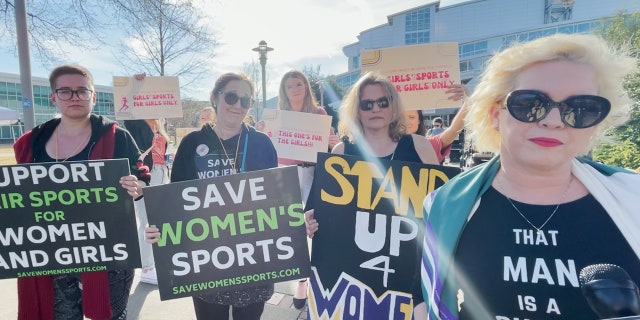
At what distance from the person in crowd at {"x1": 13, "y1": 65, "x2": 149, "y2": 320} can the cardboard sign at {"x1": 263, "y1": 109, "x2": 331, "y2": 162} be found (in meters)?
1.51

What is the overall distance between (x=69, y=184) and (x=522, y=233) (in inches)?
97.9

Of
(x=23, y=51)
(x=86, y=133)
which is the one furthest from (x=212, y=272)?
(x=23, y=51)

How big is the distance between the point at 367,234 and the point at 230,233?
2.66ft

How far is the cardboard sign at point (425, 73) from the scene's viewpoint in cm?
333

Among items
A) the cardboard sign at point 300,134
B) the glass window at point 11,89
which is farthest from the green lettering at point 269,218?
the glass window at point 11,89

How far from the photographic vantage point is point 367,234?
2.02 m

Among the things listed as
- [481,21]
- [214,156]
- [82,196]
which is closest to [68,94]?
[82,196]

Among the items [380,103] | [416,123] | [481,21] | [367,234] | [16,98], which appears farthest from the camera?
[481,21]

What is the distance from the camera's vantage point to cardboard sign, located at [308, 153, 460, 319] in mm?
1956

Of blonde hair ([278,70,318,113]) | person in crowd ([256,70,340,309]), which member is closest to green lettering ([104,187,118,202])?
person in crowd ([256,70,340,309])

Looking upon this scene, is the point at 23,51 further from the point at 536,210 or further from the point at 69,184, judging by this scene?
the point at 536,210

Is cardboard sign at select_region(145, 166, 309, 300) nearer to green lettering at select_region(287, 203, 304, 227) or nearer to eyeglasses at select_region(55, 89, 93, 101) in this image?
green lettering at select_region(287, 203, 304, 227)

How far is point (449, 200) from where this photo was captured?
1.37m

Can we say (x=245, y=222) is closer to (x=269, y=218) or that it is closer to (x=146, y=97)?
(x=269, y=218)
